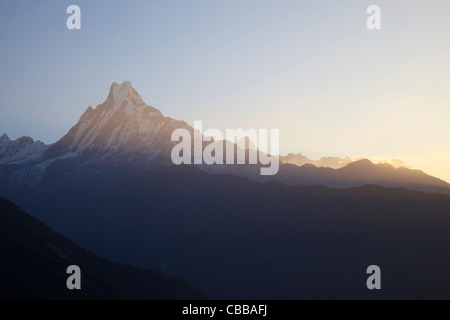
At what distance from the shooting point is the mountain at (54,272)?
9062cm

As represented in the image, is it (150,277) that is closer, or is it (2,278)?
(2,278)

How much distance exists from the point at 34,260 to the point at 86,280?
11.5 m

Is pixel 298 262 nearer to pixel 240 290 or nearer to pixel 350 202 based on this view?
pixel 240 290

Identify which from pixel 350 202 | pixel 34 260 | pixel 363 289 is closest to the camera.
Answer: pixel 34 260

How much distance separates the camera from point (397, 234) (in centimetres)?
17225

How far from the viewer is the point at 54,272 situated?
97.4 m

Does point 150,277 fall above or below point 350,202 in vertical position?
below

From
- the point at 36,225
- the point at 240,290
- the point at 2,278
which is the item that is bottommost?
the point at 240,290

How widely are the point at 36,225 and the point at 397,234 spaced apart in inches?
4827

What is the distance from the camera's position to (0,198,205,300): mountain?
297 feet
